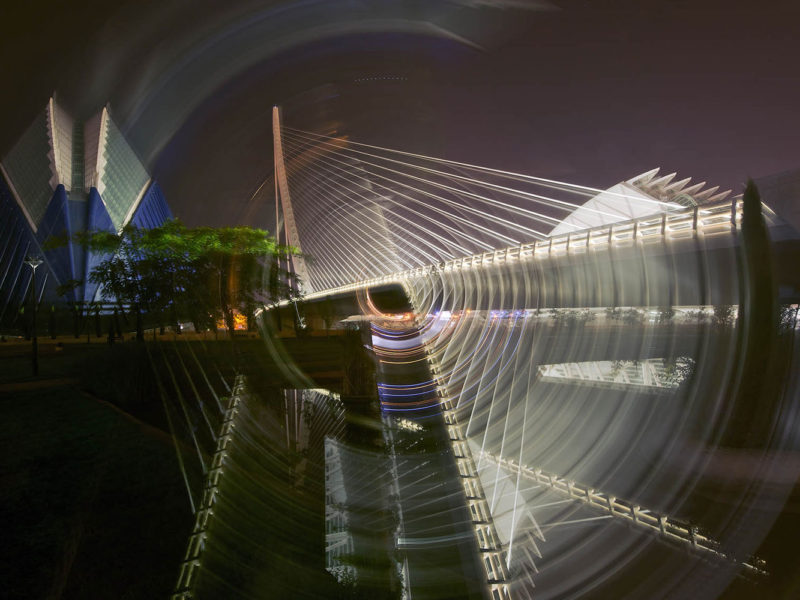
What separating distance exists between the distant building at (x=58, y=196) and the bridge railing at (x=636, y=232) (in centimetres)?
3120

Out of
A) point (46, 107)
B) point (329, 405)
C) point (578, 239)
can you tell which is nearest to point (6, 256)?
point (46, 107)

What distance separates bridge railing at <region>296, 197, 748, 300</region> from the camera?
272 inches

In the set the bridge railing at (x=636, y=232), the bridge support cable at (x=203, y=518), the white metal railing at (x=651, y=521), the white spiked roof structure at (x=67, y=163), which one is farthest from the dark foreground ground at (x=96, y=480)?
the white spiked roof structure at (x=67, y=163)

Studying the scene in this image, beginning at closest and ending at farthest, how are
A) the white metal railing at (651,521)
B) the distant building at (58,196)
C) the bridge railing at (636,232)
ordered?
the white metal railing at (651,521)
the bridge railing at (636,232)
the distant building at (58,196)

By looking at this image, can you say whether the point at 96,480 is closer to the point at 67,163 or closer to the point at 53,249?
the point at 53,249

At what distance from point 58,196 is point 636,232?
43.1 meters

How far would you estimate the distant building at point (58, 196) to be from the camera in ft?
110

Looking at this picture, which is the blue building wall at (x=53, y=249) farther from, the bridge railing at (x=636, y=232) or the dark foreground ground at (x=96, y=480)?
the bridge railing at (x=636, y=232)

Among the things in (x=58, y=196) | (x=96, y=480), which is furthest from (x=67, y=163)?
(x=96, y=480)

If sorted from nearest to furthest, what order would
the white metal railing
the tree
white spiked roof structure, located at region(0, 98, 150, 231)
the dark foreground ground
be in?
the dark foreground ground
the white metal railing
the tree
white spiked roof structure, located at region(0, 98, 150, 231)

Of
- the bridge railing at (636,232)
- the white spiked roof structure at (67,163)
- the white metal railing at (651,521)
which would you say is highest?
the white spiked roof structure at (67,163)

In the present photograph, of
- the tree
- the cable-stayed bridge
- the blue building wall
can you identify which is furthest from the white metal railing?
the blue building wall

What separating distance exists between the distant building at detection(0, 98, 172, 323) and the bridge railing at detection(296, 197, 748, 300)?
31.2m

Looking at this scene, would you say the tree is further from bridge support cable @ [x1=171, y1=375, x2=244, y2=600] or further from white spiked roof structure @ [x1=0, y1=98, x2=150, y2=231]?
white spiked roof structure @ [x1=0, y1=98, x2=150, y2=231]
